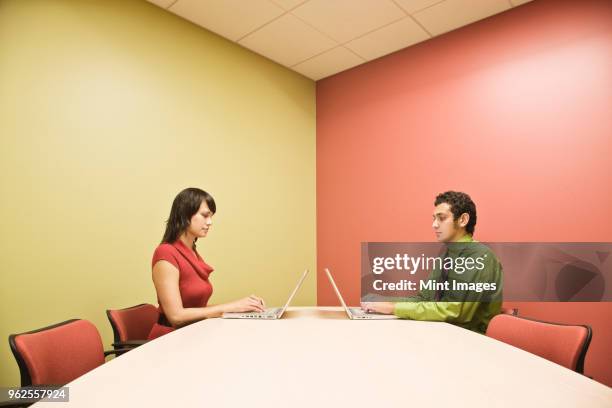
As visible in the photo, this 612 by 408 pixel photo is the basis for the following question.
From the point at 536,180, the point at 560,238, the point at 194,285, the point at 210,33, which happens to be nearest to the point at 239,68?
the point at 210,33

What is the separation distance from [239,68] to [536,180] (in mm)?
2630

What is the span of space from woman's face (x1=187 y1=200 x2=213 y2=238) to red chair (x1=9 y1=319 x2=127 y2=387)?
0.81 m

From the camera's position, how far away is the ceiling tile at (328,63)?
358 cm

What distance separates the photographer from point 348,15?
9.75 feet

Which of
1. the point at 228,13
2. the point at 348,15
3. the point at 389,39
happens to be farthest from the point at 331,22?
the point at 228,13

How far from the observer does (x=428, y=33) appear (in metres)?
3.22

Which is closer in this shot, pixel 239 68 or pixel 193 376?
pixel 193 376

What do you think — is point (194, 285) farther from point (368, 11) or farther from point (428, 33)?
point (428, 33)

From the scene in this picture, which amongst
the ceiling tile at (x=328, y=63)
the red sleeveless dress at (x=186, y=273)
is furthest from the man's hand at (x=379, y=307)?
the ceiling tile at (x=328, y=63)

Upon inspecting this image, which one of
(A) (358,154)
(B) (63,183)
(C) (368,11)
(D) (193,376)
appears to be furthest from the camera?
(A) (358,154)

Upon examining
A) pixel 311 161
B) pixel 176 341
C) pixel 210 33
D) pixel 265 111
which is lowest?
pixel 176 341

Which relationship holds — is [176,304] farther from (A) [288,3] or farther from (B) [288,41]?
(B) [288,41]

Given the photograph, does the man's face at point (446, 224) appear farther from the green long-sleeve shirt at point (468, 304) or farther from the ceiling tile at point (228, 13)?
the ceiling tile at point (228, 13)

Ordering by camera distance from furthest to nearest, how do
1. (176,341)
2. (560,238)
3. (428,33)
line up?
1. (428,33)
2. (560,238)
3. (176,341)
